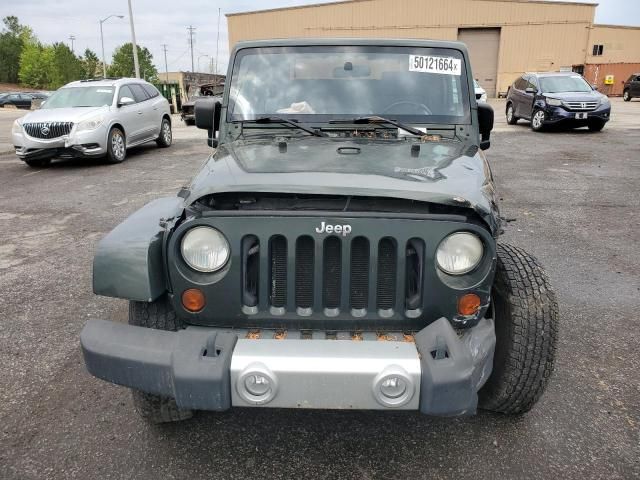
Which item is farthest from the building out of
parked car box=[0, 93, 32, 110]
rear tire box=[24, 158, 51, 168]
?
rear tire box=[24, 158, 51, 168]

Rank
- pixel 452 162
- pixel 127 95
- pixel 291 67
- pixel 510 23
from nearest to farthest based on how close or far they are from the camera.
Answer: pixel 452 162 < pixel 291 67 < pixel 127 95 < pixel 510 23

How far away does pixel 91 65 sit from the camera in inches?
3159

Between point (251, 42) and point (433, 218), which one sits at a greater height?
point (251, 42)

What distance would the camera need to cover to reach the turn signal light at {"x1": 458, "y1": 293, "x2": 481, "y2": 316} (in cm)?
203

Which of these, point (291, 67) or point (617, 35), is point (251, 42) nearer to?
→ point (291, 67)

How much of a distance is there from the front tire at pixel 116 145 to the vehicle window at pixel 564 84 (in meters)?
11.2

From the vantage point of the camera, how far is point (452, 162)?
257cm

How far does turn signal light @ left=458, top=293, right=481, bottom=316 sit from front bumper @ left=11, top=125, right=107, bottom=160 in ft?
31.3

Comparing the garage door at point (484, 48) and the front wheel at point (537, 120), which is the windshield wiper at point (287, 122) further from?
the garage door at point (484, 48)

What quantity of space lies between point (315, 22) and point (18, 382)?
46.1 metres

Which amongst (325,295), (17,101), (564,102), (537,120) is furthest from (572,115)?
(17,101)

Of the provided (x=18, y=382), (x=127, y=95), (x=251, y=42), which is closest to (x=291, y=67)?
(x=251, y=42)

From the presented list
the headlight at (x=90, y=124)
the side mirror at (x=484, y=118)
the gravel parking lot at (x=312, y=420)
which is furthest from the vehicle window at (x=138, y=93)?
the side mirror at (x=484, y=118)

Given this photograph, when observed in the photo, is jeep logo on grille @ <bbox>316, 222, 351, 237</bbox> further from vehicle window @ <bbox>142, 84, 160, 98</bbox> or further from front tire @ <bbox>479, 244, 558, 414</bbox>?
vehicle window @ <bbox>142, 84, 160, 98</bbox>
